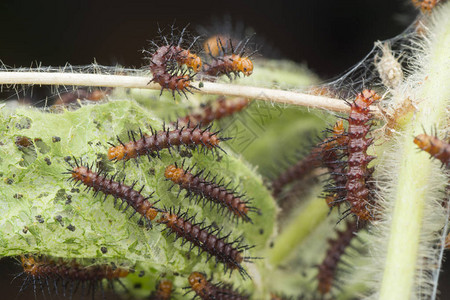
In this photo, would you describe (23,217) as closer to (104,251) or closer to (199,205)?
(104,251)

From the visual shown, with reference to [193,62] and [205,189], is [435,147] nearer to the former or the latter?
[205,189]

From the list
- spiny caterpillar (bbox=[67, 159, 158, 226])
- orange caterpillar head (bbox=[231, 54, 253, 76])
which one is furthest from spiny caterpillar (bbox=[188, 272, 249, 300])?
orange caterpillar head (bbox=[231, 54, 253, 76])

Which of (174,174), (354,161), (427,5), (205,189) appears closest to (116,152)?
(174,174)

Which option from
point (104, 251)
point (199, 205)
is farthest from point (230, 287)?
point (104, 251)

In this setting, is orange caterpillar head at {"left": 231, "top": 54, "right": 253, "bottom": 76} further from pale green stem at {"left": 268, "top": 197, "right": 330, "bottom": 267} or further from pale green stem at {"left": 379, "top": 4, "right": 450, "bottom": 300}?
pale green stem at {"left": 268, "top": 197, "right": 330, "bottom": 267}

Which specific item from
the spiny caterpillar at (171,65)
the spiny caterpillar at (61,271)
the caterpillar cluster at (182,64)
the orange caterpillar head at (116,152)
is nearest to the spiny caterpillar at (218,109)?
the caterpillar cluster at (182,64)

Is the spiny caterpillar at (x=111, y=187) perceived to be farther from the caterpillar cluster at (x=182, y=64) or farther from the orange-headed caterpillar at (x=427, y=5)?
the orange-headed caterpillar at (x=427, y=5)
